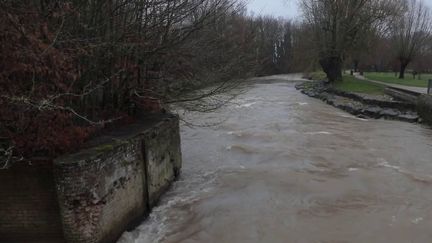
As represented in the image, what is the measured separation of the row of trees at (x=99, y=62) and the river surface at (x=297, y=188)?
7.83 ft

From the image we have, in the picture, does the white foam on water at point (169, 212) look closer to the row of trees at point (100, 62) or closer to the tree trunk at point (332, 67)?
the row of trees at point (100, 62)

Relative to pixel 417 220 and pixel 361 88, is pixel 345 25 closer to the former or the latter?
pixel 361 88

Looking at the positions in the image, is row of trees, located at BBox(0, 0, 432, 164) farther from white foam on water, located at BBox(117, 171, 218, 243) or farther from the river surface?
the river surface

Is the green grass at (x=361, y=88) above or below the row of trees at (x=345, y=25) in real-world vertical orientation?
below

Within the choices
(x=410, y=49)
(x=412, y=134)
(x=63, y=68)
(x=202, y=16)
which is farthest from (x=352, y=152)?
(x=410, y=49)

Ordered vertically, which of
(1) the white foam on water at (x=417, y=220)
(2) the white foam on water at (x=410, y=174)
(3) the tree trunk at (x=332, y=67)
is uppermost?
(3) the tree trunk at (x=332, y=67)

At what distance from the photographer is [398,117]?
21.7 m

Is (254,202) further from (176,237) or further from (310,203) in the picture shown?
(176,237)

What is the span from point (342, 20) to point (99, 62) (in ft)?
98.8

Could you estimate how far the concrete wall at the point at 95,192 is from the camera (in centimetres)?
685

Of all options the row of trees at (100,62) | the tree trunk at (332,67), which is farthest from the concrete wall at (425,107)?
the tree trunk at (332,67)

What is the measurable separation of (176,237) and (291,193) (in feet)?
11.2

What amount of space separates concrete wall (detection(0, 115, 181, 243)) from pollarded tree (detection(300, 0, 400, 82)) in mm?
30204

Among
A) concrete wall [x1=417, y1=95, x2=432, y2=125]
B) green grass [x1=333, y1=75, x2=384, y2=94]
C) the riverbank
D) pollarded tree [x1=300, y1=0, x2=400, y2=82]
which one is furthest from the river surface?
pollarded tree [x1=300, y1=0, x2=400, y2=82]
